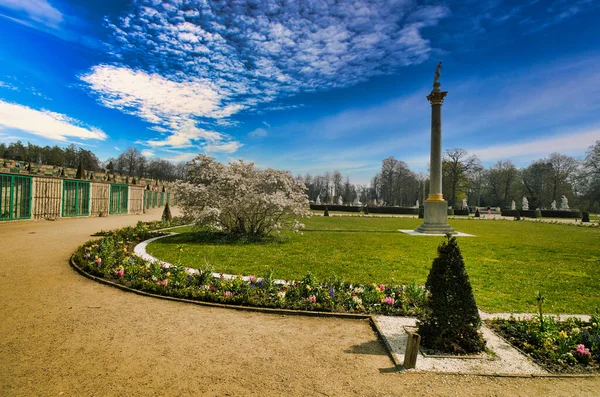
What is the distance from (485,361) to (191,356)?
3458mm

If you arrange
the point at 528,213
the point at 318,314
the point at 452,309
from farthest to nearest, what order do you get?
the point at 528,213 → the point at 318,314 → the point at 452,309

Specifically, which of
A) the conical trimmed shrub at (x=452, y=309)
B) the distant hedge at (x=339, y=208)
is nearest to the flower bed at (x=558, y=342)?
the conical trimmed shrub at (x=452, y=309)

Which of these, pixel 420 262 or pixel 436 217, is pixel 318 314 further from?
pixel 436 217

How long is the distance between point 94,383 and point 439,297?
12.7 feet

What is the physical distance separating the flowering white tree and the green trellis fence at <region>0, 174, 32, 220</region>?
1134 cm

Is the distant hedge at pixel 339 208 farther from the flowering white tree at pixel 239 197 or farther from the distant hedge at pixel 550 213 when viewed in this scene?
the flowering white tree at pixel 239 197

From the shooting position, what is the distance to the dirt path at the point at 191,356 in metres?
3.06

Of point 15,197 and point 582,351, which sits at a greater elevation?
point 15,197

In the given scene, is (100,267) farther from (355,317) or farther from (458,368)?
(458,368)

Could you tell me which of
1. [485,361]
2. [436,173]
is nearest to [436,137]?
[436,173]

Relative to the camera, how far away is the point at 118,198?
89.2ft

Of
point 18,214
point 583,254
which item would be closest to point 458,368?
point 583,254

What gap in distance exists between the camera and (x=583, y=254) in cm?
1116

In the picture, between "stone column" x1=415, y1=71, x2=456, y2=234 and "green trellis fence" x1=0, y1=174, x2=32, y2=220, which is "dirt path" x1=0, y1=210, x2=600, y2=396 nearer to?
"stone column" x1=415, y1=71, x2=456, y2=234
